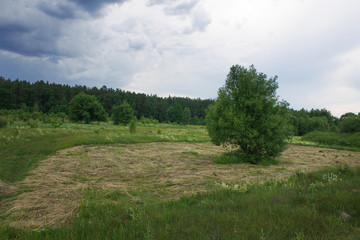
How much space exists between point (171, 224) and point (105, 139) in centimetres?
2071

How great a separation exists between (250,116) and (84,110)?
53.4 meters

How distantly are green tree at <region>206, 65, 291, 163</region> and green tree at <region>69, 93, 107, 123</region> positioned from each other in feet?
164

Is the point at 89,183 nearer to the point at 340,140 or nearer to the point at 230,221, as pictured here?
the point at 230,221

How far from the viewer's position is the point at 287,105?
14805 millimetres

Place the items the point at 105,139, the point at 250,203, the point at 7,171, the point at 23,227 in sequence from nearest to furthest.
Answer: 1. the point at 23,227
2. the point at 250,203
3. the point at 7,171
4. the point at 105,139

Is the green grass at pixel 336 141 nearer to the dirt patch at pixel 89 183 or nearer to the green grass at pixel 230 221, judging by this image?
the dirt patch at pixel 89 183

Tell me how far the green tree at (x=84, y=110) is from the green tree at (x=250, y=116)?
164 feet

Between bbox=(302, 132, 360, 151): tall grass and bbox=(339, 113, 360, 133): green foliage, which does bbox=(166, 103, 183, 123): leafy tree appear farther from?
bbox=(339, 113, 360, 133): green foliage

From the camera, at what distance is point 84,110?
5606cm

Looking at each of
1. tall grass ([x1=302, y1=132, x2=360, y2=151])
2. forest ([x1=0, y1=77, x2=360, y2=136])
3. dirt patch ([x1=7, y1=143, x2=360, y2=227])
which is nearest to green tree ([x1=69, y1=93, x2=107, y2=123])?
forest ([x1=0, y1=77, x2=360, y2=136])

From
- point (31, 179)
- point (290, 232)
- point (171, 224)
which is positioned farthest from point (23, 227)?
point (290, 232)

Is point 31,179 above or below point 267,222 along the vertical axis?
below

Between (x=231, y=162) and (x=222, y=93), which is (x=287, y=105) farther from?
(x=231, y=162)

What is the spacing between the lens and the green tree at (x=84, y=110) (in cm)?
5572
